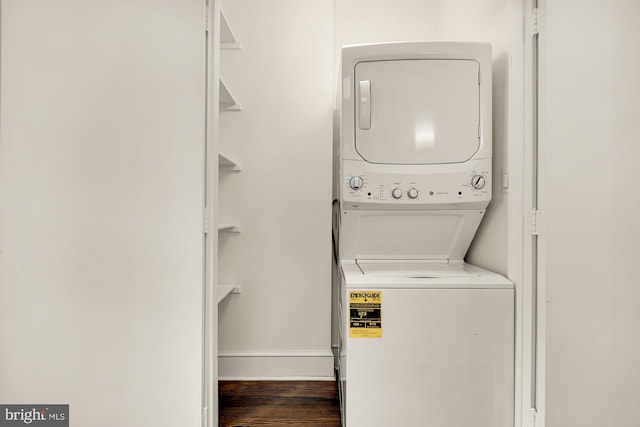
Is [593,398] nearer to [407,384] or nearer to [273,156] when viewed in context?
[407,384]

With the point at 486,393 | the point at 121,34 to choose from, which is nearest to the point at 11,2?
the point at 121,34

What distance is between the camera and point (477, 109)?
1544 mm

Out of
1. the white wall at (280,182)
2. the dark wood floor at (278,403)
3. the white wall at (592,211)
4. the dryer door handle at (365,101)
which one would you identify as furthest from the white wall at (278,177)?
the white wall at (592,211)

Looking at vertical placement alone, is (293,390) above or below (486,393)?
below

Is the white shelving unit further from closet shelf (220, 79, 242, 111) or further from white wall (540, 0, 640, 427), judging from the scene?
white wall (540, 0, 640, 427)

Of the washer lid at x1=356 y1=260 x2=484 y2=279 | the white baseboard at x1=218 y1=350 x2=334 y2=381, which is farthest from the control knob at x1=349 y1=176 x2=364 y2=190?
the white baseboard at x1=218 y1=350 x2=334 y2=381

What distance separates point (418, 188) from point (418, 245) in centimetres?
34

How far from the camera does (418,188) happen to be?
1582mm

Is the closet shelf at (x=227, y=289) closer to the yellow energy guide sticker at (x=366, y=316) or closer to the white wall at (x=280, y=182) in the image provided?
the white wall at (x=280, y=182)

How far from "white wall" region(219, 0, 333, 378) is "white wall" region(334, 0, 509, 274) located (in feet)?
0.72

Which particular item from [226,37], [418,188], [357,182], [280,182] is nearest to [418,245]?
[418,188]

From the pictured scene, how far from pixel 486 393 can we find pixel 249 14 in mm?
2288

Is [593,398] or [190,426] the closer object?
[593,398]

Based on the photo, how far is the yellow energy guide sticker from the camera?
1.27m
